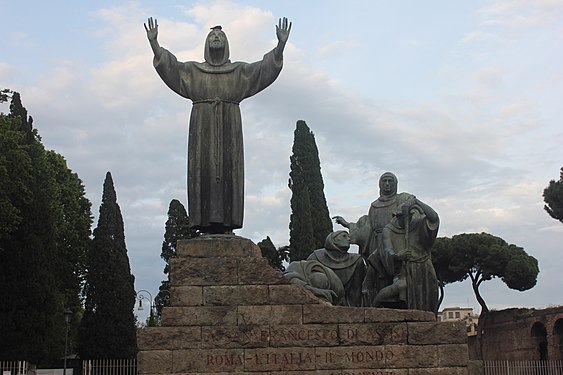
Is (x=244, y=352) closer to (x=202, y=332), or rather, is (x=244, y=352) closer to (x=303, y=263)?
(x=202, y=332)

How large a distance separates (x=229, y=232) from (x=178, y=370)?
227 centimetres

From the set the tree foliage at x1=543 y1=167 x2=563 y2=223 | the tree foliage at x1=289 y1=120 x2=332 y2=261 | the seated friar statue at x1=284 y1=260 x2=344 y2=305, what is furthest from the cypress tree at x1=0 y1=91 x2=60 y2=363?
the tree foliage at x1=543 y1=167 x2=563 y2=223

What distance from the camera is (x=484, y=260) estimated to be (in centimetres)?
4431

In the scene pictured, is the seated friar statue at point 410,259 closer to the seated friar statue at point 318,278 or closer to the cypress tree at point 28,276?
the seated friar statue at point 318,278

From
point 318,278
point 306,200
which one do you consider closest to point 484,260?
point 306,200

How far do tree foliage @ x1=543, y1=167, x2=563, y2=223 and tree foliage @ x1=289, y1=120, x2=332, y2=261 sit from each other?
12988 millimetres

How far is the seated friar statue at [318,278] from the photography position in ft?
36.9

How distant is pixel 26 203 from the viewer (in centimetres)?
2755

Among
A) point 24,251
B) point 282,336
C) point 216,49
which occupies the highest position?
point 216,49

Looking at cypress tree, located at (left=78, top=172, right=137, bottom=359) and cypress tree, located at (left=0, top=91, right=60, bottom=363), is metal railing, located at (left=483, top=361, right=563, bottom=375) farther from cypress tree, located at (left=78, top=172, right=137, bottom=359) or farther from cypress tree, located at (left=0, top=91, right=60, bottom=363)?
cypress tree, located at (left=0, top=91, right=60, bottom=363)

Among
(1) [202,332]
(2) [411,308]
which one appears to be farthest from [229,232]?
(2) [411,308]

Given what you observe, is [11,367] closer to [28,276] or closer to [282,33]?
[28,276]

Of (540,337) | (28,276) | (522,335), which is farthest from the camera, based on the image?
(522,335)

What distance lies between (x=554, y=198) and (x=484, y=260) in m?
5.60
